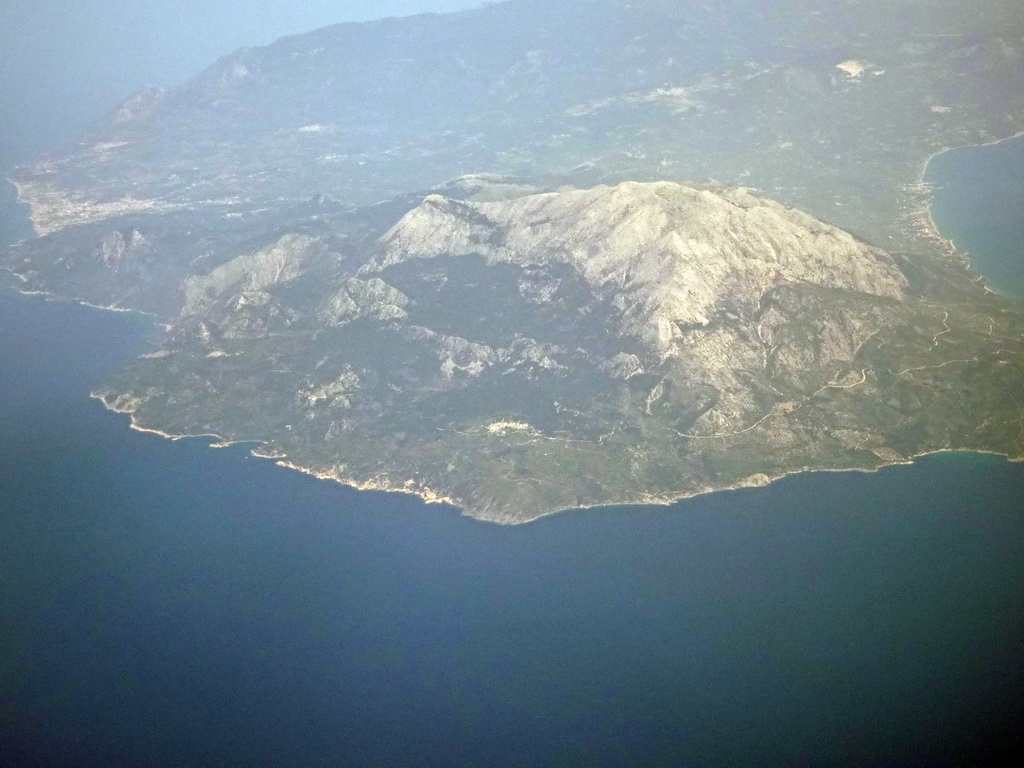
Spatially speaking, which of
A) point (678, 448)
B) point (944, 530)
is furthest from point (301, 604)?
point (944, 530)

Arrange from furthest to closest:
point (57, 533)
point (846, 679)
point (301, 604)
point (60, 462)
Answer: point (60, 462)
point (57, 533)
point (301, 604)
point (846, 679)

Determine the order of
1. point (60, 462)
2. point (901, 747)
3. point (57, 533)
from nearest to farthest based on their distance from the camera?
point (901, 747) → point (57, 533) → point (60, 462)

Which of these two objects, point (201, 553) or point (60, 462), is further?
point (60, 462)

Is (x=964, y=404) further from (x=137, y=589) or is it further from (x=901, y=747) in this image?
(x=137, y=589)

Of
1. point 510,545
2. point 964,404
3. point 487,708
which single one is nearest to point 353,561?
Result: point 510,545

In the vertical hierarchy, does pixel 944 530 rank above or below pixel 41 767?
below

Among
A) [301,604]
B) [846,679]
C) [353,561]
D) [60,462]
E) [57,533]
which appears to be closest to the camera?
[846,679]

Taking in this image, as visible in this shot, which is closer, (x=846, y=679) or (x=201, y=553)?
(x=846, y=679)

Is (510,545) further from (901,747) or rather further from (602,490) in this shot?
(901,747)

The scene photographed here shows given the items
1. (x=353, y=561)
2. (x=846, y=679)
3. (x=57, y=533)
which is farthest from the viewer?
(x=57, y=533)
